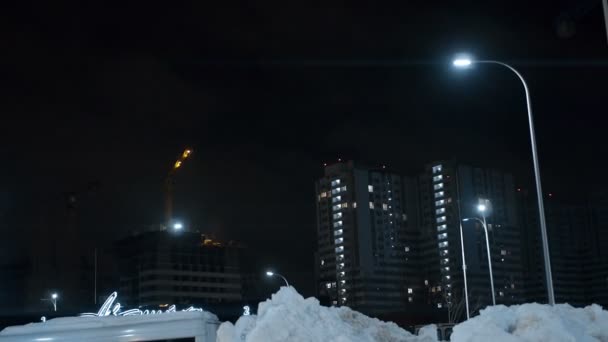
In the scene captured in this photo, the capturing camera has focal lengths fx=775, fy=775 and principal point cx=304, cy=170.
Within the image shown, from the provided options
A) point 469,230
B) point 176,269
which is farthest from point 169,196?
point 469,230

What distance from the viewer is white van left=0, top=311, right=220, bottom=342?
18.8m

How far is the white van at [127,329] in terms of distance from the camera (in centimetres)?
1883

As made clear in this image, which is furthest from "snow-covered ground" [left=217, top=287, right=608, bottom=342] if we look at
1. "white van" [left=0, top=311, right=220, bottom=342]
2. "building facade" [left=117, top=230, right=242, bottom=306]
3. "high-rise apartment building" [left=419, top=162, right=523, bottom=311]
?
"building facade" [left=117, top=230, right=242, bottom=306]

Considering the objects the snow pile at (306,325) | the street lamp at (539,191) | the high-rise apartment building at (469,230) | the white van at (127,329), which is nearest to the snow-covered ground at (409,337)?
the snow pile at (306,325)

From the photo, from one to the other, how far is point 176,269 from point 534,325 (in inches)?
6377

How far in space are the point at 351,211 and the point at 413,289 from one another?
2399cm

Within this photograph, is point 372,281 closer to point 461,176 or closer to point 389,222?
point 389,222

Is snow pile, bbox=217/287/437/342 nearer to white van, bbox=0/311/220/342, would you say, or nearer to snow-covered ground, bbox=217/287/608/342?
snow-covered ground, bbox=217/287/608/342

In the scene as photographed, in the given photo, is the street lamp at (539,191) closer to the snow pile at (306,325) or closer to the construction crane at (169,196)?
the snow pile at (306,325)

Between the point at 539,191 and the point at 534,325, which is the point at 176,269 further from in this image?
the point at 534,325

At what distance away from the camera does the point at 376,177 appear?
171250 millimetres

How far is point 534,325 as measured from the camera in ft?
44.3

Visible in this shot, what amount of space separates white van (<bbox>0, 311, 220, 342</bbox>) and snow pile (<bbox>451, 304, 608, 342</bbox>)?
721cm

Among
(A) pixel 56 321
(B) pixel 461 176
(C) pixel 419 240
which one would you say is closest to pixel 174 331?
(A) pixel 56 321
